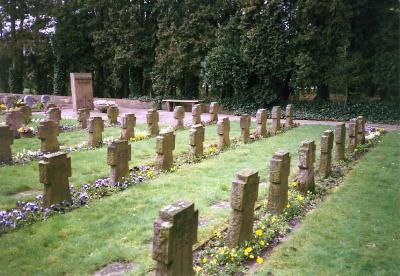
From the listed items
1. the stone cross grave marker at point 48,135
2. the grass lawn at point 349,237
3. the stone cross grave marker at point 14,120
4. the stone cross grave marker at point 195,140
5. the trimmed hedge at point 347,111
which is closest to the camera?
the grass lawn at point 349,237

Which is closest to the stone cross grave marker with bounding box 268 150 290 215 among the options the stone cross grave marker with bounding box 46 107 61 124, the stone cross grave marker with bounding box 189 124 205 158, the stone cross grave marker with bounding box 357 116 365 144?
the stone cross grave marker with bounding box 189 124 205 158

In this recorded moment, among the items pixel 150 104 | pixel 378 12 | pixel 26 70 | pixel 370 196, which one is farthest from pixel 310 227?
pixel 26 70

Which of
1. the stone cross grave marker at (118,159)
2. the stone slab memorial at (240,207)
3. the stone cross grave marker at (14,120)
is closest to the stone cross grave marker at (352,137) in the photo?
the stone cross grave marker at (118,159)

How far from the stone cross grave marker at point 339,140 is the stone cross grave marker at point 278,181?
13.4ft

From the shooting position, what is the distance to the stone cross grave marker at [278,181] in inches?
244

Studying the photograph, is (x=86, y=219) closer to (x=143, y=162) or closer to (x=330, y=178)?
(x=143, y=162)

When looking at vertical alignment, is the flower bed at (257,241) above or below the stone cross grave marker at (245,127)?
below

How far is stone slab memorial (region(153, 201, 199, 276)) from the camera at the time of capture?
150 inches

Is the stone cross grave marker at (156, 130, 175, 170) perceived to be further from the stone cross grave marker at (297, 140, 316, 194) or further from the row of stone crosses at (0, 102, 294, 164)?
the stone cross grave marker at (297, 140, 316, 194)

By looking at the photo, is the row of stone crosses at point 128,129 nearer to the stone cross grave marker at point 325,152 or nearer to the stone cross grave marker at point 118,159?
the stone cross grave marker at point 118,159

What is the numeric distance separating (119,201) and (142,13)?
24.1 m

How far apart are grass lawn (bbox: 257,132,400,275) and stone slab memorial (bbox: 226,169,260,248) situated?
1.57 feet

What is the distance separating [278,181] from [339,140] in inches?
179

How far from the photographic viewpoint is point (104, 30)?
29484 millimetres
